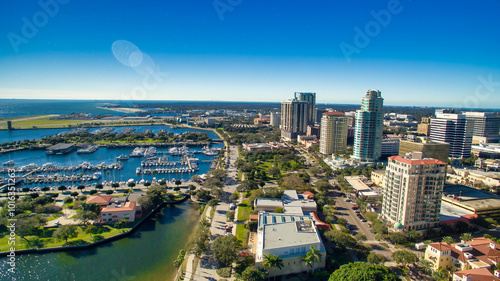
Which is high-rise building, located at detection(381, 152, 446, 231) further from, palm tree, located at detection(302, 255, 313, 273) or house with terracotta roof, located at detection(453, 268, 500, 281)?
palm tree, located at detection(302, 255, 313, 273)

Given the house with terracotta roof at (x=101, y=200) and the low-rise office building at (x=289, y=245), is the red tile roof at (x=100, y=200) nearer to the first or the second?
the house with terracotta roof at (x=101, y=200)

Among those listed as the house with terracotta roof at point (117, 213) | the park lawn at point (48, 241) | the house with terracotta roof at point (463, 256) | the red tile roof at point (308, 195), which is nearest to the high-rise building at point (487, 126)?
the red tile roof at point (308, 195)

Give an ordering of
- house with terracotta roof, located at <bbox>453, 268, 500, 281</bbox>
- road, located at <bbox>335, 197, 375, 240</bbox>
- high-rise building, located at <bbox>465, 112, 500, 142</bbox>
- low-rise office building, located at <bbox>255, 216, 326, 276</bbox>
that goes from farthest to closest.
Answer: high-rise building, located at <bbox>465, 112, 500, 142</bbox>, road, located at <bbox>335, 197, 375, 240</bbox>, low-rise office building, located at <bbox>255, 216, 326, 276</bbox>, house with terracotta roof, located at <bbox>453, 268, 500, 281</bbox>

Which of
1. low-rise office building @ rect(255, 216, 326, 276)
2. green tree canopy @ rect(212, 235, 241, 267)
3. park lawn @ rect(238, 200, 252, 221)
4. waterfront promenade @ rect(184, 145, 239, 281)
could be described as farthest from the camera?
park lawn @ rect(238, 200, 252, 221)

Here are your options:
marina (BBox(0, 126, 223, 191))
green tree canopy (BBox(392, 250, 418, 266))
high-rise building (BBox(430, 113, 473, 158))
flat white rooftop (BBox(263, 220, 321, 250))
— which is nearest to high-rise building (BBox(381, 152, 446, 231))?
green tree canopy (BBox(392, 250, 418, 266))

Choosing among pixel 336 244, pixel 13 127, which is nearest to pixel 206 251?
pixel 336 244
